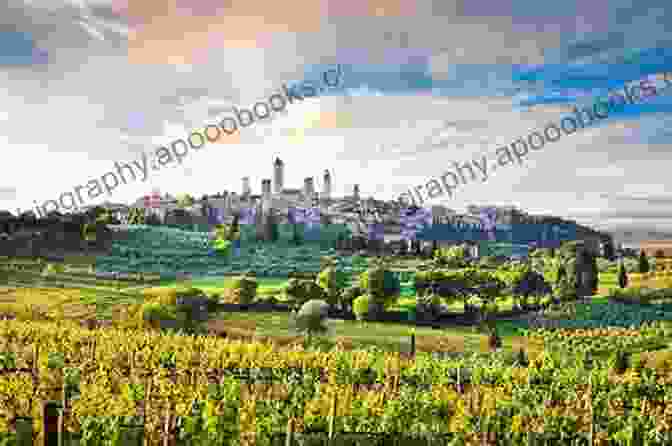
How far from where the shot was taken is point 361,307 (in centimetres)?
3969

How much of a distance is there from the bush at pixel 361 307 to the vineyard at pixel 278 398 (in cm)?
2103

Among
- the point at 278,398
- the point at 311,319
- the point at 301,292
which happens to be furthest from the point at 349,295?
the point at 278,398

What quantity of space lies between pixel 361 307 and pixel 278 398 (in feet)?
93.6

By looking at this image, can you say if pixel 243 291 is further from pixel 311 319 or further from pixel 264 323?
pixel 311 319

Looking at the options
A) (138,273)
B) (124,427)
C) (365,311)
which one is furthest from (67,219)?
(124,427)

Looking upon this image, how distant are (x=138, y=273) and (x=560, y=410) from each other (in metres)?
46.0

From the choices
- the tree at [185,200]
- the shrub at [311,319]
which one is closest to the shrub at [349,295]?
the shrub at [311,319]

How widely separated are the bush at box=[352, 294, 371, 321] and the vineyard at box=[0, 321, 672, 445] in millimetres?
21031

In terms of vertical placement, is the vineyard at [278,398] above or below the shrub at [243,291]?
above

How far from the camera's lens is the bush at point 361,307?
3962 centimetres

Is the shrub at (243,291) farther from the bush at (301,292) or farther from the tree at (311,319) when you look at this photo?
the tree at (311,319)

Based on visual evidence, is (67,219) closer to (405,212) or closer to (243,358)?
(243,358)

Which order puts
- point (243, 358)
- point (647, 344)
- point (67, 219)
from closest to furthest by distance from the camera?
point (243, 358), point (647, 344), point (67, 219)

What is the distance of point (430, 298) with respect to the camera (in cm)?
4312
